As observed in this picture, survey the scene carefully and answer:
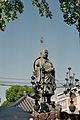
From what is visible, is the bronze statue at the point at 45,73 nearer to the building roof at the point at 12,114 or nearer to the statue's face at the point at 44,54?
the statue's face at the point at 44,54

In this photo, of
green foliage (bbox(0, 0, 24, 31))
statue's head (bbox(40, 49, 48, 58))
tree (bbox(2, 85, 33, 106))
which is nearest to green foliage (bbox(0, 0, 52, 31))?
green foliage (bbox(0, 0, 24, 31))

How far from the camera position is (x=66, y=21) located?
12.7m

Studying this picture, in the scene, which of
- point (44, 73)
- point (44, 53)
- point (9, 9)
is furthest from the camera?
point (44, 53)

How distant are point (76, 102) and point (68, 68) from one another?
3241 centimetres

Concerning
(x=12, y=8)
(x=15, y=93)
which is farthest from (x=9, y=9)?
(x=15, y=93)

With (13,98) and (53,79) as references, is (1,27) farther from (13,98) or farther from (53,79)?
(13,98)

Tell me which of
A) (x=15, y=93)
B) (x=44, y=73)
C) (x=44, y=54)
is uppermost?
(x=15, y=93)

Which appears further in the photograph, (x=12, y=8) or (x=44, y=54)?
(x=44, y=54)

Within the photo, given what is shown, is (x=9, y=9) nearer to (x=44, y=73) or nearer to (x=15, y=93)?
(x=44, y=73)

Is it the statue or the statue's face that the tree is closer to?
the statue

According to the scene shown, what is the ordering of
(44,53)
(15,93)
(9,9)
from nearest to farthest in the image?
1. (9,9)
2. (44,53)
3. (15,93)

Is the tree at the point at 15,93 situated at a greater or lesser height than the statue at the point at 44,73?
greater

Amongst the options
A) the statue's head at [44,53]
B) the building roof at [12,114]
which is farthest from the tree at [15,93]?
the building roof at [12,114]

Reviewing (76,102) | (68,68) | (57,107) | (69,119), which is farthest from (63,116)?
(76,102)
